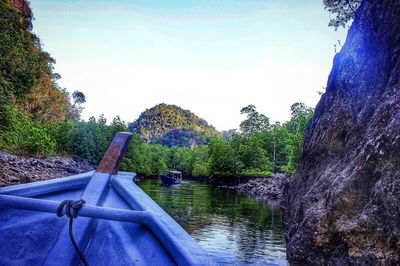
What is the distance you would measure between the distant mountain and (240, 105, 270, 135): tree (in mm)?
84297

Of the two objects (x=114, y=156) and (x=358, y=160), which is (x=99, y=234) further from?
(x=358, y=160)

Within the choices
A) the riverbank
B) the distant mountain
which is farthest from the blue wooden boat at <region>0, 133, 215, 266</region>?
the distant mountain

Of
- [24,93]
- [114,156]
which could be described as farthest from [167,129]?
[114,156]

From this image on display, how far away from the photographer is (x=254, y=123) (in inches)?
2982

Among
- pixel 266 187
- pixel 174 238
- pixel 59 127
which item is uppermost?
pixel 59 127

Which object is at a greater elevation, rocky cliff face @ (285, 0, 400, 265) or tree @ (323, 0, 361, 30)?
tree @ (323, 0, 361, 30)

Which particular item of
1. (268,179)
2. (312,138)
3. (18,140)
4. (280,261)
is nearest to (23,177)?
(18,140)

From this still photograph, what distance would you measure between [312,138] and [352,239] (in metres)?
8.05

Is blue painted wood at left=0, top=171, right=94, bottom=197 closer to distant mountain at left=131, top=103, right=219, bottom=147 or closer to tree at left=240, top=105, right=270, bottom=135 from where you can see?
tree at left=240, top=105, right=270, bottom=135

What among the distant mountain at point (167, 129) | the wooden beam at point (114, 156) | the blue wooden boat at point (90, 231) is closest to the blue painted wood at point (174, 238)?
the blue wooden boat at point (90, 231)

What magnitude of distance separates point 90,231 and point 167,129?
181512 millimetres

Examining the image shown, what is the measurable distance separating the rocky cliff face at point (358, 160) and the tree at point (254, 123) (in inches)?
2343

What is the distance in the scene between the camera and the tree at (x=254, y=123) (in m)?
75.8

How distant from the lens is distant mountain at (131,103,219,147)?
6540 inches
